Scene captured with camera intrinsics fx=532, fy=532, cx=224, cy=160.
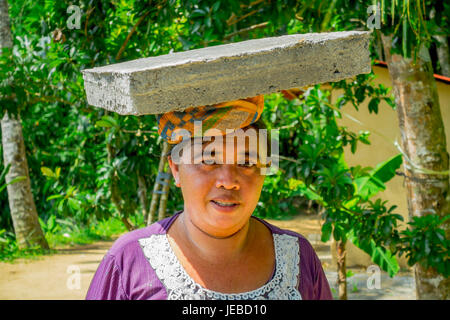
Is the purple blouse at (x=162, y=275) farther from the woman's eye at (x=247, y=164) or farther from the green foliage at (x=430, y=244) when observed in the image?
the green foliage at (x=430, y=244)

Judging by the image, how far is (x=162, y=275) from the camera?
1.55 m

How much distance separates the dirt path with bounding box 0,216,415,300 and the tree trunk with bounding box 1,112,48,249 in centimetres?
46

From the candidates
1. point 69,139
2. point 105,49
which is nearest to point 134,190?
point 105,49

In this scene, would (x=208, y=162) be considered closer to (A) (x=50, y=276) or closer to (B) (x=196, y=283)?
(B) (x=196, y=283)

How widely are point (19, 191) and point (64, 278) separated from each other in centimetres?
183

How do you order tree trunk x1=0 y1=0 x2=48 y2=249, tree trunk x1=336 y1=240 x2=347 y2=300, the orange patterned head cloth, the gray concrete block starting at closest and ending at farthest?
the gray concrete block → the orange patterned head cloth → tree trunk x1=336 y1=240 x2=347 y2=300 → tree trunk x1=0 y1=0 x2=48 y2=249

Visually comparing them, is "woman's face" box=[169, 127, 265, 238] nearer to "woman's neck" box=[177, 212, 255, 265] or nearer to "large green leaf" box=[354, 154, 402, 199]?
"woman's neck" box=[177, 212, 255, 265]

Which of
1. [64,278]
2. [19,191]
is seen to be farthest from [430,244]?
[19,191]

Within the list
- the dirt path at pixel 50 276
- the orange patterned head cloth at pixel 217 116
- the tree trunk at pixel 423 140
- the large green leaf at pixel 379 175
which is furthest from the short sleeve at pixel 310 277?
the dirt path at pixel 50 276

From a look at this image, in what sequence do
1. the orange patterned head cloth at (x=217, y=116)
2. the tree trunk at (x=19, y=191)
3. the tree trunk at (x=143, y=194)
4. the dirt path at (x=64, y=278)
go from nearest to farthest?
the orange patterned head cloth at (x=217, y=116) < the tree trunk at (x=143, y=194) < the dirt path at (x=64, y=278) < the tree trunk at (x=19, y=191)

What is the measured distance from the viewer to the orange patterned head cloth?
4.89 ft

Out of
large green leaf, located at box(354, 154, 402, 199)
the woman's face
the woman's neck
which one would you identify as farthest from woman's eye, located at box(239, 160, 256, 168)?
large green leaf, located at box(354, 154, 402, 199)

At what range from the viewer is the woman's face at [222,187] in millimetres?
1532
